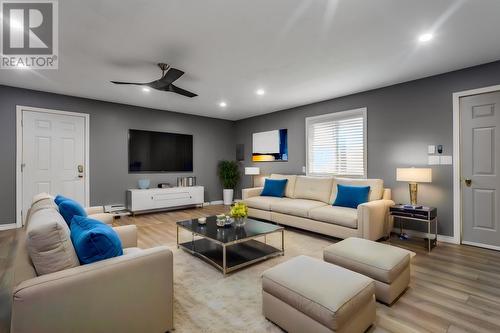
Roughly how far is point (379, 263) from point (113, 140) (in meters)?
5.49

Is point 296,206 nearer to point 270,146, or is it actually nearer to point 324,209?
point 324,209

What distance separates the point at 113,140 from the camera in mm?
5414

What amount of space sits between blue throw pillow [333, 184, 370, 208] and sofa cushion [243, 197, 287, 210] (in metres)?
1.20

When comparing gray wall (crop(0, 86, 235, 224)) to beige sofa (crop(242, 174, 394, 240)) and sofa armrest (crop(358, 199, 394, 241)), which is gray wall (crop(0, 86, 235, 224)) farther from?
sofa armrest (crop(358, 199, 394, 241))

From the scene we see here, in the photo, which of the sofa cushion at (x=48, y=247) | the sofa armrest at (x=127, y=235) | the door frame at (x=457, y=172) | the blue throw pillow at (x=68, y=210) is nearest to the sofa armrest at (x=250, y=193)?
the sofa armrest at (x=127, y=235)

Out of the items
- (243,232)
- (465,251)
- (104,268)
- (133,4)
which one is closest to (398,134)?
(465,251)

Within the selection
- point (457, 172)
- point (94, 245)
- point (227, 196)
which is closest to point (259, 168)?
point (227, 196)

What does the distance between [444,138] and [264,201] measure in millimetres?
3064

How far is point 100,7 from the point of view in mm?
2137

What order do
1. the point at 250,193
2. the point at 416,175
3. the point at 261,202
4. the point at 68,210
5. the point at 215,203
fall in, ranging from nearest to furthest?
the point at 68,210 < the point at 416,175 < the point at 261,202 < the point at 250,193 < the point at 215,203

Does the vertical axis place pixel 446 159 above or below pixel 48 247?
above

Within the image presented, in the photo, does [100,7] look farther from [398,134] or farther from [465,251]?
[465,251]

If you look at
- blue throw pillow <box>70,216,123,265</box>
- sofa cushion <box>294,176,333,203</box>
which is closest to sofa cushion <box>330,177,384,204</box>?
sofa cushion <box>294,176,333,203</box>

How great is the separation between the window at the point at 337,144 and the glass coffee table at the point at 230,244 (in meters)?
2.42
